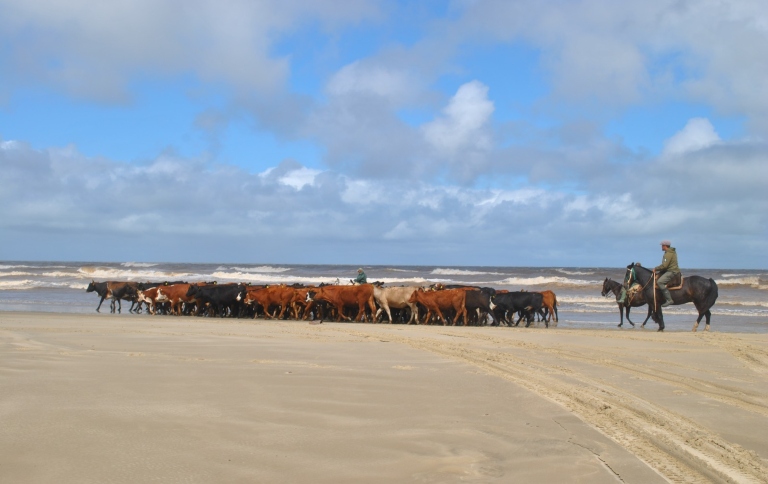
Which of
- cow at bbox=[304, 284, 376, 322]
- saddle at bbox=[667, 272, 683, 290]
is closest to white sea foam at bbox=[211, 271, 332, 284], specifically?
cow at bbox=[304, 284, 376, 322]

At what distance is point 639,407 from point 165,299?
20.4m

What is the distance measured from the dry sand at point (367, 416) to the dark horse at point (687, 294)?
7550mm

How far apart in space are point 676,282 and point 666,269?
2.05 ft

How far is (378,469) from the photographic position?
4.32 m

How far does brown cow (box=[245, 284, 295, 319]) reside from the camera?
22.0m

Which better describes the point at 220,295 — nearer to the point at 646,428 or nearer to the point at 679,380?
the point at 679,380

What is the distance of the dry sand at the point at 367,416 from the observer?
14.2ft

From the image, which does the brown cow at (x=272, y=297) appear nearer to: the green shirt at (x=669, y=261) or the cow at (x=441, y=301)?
the cow at (x=441, y=301)

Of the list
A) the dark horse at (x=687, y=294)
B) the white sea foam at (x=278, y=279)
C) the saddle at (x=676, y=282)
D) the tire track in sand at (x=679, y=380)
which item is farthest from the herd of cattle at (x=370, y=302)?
the white sea foam at (x=278, y=279)

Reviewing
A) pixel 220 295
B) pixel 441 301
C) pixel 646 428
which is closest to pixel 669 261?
pixel 441 301

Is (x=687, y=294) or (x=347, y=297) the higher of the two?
(x=687, y=294)

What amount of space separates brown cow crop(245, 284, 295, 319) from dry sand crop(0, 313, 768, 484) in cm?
1128

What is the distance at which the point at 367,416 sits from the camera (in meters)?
5.79

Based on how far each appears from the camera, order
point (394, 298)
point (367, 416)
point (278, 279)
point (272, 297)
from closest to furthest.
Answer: point (367, 416), point (394, 298), point (272, 297), point (278, 279)
